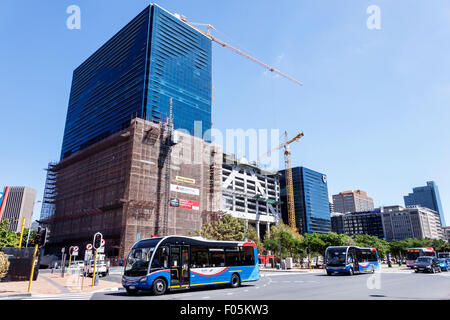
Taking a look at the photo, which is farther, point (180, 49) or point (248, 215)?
point (248, 215)

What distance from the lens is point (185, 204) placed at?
6250 cm

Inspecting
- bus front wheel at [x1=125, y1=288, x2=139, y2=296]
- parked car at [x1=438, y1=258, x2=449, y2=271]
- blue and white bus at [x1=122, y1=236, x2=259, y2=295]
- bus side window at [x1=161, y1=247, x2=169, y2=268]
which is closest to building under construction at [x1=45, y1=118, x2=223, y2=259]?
blue and white bus at [x1=122, y1=236, x2=259, y2=295]

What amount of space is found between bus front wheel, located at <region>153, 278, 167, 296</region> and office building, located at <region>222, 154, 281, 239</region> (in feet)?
279

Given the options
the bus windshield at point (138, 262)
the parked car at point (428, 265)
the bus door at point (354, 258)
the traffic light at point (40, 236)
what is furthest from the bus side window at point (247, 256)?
the parked car at point (428, 265)

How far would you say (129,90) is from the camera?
92.2m

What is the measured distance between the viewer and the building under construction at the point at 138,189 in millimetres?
56250

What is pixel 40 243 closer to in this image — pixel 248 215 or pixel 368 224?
pixel 248 215

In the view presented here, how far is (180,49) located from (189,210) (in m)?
61.3

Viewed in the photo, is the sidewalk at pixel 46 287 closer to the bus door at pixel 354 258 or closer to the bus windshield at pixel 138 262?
the bus windshield at pixel 138 262

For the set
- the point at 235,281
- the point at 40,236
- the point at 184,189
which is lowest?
the point at 235,281

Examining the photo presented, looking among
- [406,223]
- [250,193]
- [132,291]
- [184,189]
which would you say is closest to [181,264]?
[132,291]

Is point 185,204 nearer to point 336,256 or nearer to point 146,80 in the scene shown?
point 336,256

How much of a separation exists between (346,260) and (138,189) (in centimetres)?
3996
